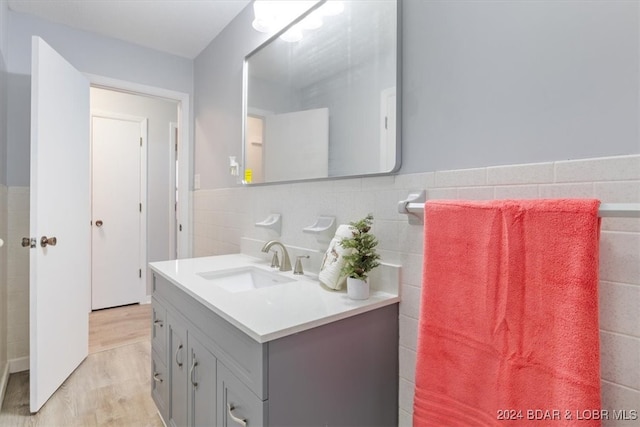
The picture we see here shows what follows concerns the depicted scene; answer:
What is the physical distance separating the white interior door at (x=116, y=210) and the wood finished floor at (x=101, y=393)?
701 mm

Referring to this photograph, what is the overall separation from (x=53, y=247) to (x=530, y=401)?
7.53 ft

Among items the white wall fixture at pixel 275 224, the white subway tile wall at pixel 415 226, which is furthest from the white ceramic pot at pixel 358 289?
the white wall fixture at pixel 275 224

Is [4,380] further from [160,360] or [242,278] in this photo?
[242,278]

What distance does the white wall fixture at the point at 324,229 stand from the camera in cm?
134

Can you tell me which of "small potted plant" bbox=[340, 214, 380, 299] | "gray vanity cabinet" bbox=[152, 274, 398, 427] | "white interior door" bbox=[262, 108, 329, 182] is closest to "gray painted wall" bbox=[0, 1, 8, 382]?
"gray vanity cabinet" bbox=[152, 274, 398, 427]

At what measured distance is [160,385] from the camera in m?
1.60

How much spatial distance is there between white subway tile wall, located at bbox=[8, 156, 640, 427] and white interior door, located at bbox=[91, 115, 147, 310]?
108 centimetres

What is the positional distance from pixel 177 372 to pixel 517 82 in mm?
1590

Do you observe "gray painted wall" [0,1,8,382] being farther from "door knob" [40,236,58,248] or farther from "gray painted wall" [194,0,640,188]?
"gray painted wall" [194,0,640,188]

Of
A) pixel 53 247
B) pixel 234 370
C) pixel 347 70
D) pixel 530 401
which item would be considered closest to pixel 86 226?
pixel 53 247

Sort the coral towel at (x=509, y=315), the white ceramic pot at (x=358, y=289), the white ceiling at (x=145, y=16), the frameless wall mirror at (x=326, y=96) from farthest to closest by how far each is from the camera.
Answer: the white ceiling at (x=145, y=16)
the frameless wall mirror at (x=326, y=96)
the white ceramic pot at (x=358, y=289)
the coral towel at (x=509, y=315)

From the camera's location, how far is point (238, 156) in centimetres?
206

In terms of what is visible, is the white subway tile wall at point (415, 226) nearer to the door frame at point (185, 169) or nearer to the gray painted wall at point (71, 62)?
the gray painted wall at point (71, 62)

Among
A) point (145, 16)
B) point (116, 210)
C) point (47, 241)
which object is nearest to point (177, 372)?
point (47, 241)
